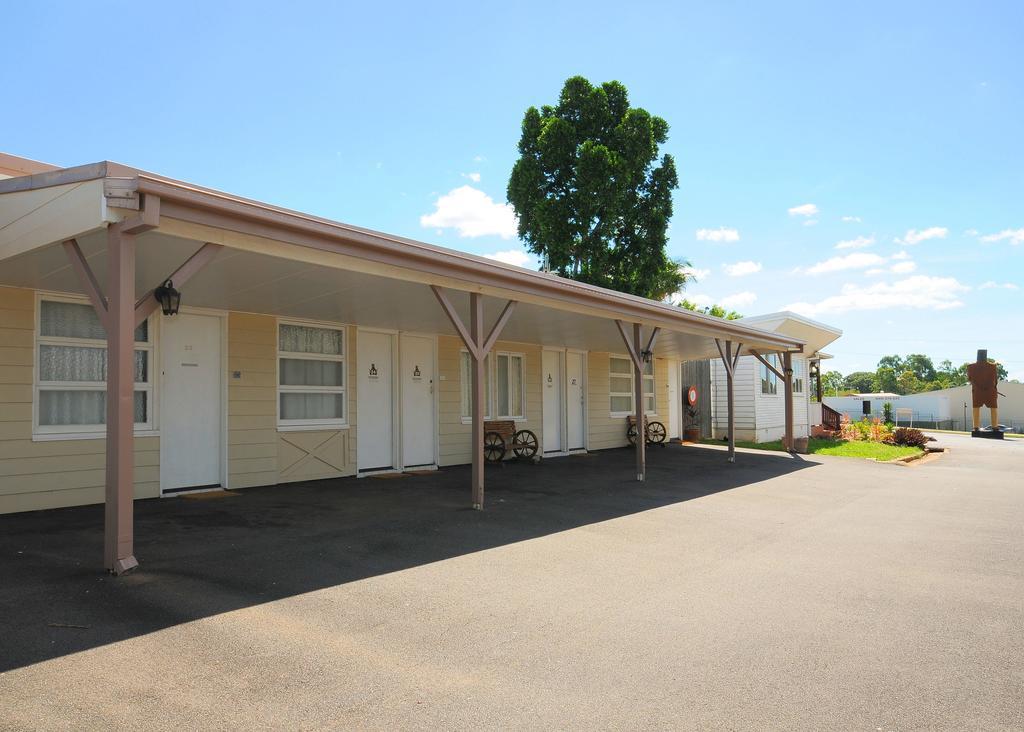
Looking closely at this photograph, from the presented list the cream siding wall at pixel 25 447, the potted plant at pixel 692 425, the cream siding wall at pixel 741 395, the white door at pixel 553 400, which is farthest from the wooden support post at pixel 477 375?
the cream siding wall at pixel 741 395

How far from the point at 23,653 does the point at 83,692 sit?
0.61 metres

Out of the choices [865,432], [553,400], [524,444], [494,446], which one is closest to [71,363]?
[494,446]

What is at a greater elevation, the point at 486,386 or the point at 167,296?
the point at 167,296

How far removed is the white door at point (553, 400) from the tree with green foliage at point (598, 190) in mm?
8475

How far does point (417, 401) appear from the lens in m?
10.4

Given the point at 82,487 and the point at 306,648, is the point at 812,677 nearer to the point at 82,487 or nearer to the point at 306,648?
the point at 306,648

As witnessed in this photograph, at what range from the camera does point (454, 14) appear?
1129cm

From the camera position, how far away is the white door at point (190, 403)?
24.6 feet

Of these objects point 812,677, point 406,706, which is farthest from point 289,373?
point 812,677

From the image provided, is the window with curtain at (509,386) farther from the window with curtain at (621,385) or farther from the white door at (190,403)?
the white door at (190,403)

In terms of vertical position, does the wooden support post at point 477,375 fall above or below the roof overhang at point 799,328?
below

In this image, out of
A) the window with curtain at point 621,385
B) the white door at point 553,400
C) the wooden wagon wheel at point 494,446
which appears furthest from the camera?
the window with curtain at point 621,385

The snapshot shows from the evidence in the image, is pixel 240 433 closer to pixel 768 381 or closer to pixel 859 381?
pixel 768 381

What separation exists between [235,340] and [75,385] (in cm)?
186
